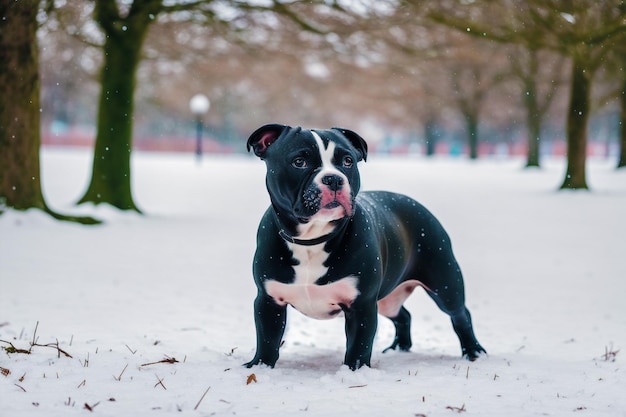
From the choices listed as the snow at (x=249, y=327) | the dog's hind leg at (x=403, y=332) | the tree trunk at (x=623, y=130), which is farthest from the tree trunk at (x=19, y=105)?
the tree trunk at (x=623, y=130)

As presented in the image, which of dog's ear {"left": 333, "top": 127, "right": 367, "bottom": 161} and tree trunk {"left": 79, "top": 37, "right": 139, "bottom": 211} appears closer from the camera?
dog's ear {"left": 333, "top": 127, "right": 367, "bottom": 161}

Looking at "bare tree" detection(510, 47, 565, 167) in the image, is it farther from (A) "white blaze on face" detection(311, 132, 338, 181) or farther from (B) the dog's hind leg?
(A) "white blaze on face" detection(311, 132, 338, 181)

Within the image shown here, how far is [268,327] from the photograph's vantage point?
381 centimetres

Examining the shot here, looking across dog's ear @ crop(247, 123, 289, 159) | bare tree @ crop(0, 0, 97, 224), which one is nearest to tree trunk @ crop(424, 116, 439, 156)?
bare tree @ crop(0, 0, 97, 224)

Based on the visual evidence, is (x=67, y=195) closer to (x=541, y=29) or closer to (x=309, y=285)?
(x=541, y=29)

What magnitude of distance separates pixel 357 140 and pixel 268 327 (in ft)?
3.63

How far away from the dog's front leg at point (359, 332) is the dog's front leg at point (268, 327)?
14.8 inches

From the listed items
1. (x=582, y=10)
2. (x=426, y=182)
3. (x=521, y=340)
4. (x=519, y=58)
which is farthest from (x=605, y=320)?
(x=519, y=58)

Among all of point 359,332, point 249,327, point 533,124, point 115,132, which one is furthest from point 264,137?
point 533,124

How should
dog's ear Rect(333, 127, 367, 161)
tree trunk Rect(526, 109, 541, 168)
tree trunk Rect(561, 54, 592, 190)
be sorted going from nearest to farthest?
dog's ear Rect(333, 127, 367, 161)
tree trunk Rect(561, 54, 592, 190)
tree trunk Rect(526, 109, 541, 168)

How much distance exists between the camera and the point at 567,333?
19.4ft

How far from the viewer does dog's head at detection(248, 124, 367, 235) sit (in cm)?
333

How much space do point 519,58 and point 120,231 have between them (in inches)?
835

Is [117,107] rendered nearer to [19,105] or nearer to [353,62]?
[19,105]
